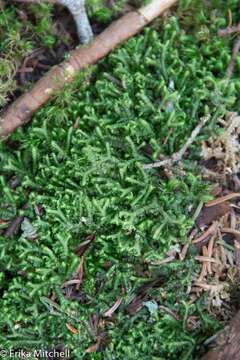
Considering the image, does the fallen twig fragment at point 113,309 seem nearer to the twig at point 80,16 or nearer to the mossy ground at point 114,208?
the mossy ground at point 114,208

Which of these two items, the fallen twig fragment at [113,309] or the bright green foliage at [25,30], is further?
the bright green foliage at [25,30]

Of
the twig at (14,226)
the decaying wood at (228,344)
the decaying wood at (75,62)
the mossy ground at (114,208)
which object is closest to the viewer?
the decaying wood at (228,344)

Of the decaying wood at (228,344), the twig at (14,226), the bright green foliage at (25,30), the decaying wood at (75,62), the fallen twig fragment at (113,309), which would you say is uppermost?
the bright green foliage at (25,30)

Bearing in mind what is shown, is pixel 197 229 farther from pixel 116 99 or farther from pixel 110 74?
pixel 110 74

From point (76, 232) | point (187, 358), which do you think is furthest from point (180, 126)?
point (187, 358)

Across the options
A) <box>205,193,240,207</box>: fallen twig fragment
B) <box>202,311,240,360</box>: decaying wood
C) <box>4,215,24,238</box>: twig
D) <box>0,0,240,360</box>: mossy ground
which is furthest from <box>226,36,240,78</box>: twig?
<box>4,215,24,238</box>: twig

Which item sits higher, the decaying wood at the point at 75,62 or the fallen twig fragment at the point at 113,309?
the decaying wood at the point at 75,62

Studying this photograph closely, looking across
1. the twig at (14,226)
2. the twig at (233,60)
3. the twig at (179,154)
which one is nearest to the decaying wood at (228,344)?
the twig at (179,154)
